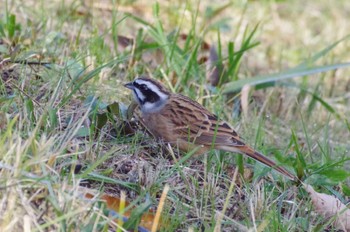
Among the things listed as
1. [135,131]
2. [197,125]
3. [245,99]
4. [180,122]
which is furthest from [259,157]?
[245,99]

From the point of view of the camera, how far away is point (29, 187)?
3980 mm

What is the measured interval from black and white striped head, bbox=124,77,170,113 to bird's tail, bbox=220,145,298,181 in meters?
0.63

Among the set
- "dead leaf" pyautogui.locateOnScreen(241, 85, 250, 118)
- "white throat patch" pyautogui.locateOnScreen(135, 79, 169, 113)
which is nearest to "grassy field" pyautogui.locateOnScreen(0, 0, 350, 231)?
"dead leaf" pyautogui.locateOnScreen(241, 85, 250, 118)

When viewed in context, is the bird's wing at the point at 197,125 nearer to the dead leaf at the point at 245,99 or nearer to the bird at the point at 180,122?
the bird at the point at 180,122

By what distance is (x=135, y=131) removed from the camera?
5.56 m

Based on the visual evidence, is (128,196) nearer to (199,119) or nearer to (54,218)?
(54,218)

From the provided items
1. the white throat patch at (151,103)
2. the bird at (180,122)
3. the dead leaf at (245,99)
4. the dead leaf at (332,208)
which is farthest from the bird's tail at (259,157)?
the dead leaf at (245,99)

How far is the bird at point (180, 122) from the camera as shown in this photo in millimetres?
5516

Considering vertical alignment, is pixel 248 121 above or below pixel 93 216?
below

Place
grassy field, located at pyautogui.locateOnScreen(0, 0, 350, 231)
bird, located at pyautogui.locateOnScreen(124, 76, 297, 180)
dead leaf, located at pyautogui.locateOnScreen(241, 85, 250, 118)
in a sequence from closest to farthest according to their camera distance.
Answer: grassy field, located at pyautogui.locateOnScreen(0, 0, 350, 231) < bird, located at pyautogui.locateOnScreen(124, 76, 297, 180) < dead leaf, located at pyautogui.locateOnScreen(241, 85, 250, 118)

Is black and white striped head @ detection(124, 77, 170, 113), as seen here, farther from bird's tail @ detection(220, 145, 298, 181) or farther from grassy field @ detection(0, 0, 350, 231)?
bird's tail @ detection(220, 145, 298, 181)

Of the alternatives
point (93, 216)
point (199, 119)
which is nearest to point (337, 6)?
point (199, 119)

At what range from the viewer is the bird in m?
5.52

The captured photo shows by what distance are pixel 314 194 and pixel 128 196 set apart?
1.15 metres
